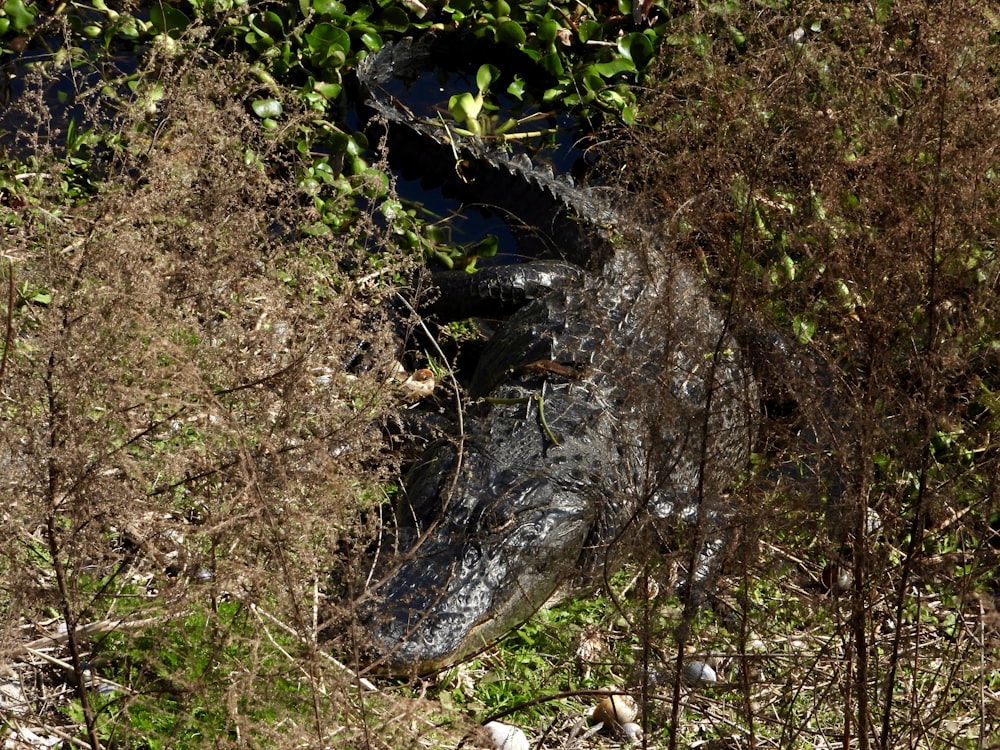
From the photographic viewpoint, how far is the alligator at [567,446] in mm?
1951

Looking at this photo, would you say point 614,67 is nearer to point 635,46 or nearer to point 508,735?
point 635,46

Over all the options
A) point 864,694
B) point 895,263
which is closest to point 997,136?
point 895,263

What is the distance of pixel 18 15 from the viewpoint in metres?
4.45

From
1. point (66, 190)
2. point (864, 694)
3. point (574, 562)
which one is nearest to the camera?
point (864, 694)

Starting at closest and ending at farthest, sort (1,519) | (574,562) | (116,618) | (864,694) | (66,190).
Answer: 1. (864,694)
2. (1,519)
3. (116,618)
4. (574,562)
5. (66,190)

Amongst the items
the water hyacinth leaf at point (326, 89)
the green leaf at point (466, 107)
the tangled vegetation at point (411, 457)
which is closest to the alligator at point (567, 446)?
the tangled vegetation at point (411, 457)

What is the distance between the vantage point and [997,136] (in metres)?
1.91

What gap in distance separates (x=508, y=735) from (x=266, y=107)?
2.89 m

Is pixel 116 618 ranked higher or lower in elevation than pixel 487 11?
lower

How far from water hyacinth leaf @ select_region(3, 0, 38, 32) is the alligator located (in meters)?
2.08

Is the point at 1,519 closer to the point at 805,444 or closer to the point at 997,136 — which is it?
the point at 805,444

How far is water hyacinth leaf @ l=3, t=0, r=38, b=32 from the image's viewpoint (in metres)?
4.41

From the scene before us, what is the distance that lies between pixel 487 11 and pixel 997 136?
3.91 metres

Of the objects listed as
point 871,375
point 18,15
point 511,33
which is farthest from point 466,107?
point 871,375
